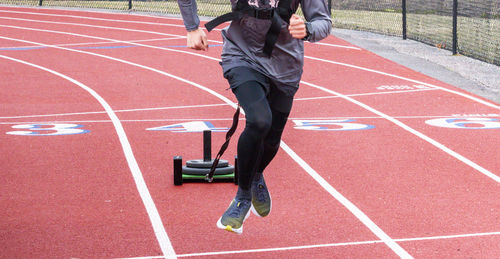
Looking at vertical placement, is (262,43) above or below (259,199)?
above

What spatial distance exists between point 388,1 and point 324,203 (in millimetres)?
14545

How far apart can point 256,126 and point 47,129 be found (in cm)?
569

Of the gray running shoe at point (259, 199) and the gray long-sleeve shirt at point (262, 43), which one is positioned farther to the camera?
the gray running shoe at point (259, 199)

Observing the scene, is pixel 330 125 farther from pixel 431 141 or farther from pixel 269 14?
pixel 269 14

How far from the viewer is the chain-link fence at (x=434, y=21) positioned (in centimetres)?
1682

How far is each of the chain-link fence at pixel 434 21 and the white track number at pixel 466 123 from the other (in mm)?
4978

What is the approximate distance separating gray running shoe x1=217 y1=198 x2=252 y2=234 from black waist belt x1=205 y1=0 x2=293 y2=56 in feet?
2.96

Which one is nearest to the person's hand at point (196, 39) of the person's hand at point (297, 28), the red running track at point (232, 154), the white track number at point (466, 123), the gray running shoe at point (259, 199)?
the person's hand at point (297, 28)

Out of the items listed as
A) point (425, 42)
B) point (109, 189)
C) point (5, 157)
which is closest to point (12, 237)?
point (109, 189)

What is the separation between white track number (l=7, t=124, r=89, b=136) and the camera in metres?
9.77

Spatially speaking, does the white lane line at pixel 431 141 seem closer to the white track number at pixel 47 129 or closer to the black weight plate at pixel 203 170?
the black weight plate at pixel 203 170

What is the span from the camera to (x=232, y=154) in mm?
8664

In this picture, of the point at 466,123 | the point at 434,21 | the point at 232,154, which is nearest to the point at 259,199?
the point at 232,154

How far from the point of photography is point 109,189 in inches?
283
